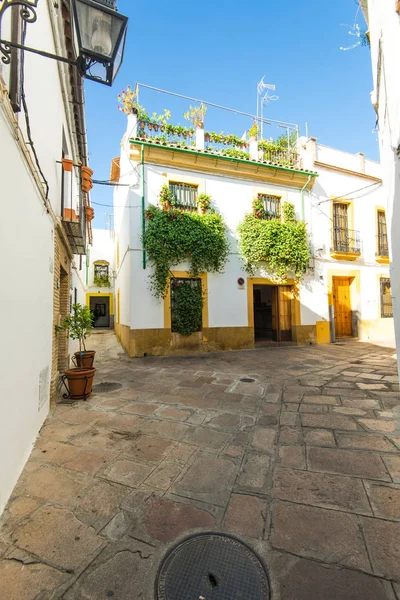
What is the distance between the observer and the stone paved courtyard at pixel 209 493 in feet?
4.94

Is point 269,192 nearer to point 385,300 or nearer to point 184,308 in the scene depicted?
point 184,308

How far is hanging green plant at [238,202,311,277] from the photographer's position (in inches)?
383

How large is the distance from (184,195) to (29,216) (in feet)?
23.5

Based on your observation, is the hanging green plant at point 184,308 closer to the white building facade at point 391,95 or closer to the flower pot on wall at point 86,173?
the flower pot on wall at point 86,173

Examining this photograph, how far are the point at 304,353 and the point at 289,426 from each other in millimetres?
5858

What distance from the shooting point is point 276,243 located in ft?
32.6

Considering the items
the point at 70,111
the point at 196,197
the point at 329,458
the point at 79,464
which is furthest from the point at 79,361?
the point at 196,197

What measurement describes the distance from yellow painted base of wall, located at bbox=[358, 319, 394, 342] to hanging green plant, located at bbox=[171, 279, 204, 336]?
24.6ft

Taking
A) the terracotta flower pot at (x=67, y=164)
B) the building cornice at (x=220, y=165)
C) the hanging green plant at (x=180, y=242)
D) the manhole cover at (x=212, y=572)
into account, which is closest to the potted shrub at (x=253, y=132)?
the building cornice at (x=220, y=165)

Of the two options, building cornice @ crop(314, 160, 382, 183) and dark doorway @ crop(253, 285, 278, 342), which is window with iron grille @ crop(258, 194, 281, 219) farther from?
dark doorway @ crop(253, 285, 278, 342)

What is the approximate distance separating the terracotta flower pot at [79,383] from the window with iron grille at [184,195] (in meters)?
6.46

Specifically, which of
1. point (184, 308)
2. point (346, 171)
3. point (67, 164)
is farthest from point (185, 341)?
point (346, 171)

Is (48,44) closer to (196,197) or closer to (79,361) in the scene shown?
(79,361)

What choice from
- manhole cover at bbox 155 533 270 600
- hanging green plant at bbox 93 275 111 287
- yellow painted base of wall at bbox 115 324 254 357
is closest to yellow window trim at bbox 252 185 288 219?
yellow painted base of wall at bbox 115 324 254 357
